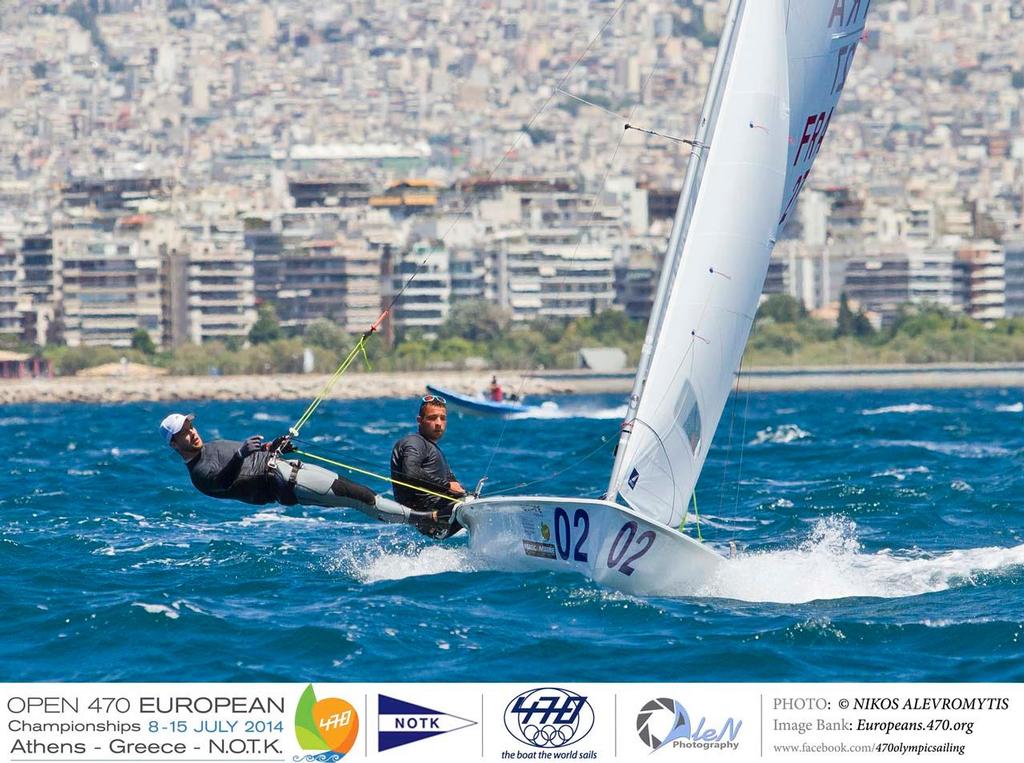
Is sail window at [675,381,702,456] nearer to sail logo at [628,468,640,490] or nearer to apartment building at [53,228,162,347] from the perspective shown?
sail logo at [628,468,640,490]

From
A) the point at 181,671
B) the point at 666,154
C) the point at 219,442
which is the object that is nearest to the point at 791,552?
the point at 219,442

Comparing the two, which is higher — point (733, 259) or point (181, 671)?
point (733, 259)

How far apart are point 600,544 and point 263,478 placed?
2326mm

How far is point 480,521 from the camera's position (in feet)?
40.1

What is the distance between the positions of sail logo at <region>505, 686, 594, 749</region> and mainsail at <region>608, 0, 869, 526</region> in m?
2.93

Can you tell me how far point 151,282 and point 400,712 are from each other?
4662 inches

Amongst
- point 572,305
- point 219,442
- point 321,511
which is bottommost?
point 572,305

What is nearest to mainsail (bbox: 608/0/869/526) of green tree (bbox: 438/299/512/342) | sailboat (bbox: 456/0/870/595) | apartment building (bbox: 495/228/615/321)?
sailboat (bbox: 456/0/870/595)

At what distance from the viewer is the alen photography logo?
859 cm

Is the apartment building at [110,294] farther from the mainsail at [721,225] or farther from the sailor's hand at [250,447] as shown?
the mainsail at [721,225]

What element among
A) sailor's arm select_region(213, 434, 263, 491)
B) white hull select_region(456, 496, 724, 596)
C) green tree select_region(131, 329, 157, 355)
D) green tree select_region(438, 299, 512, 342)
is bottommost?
green tree select_region(131, 329, 157, 355)

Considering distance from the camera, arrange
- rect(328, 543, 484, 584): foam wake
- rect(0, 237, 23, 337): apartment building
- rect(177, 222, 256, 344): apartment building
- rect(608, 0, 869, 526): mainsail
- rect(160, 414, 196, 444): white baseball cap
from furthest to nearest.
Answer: rect(0, 237, 23, 337): apartment building, rect(177, 222, 256, 344): apartment building, rect(328, 543, 484, 584): foam wake, rect(160, 414, 196, 444): white baseball cap, rect(608, 0, 869, 526): mainsail

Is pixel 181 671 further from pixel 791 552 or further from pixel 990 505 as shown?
pixel 990 505

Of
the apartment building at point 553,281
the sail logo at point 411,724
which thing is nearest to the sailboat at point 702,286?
the sail logo at point 411,724
